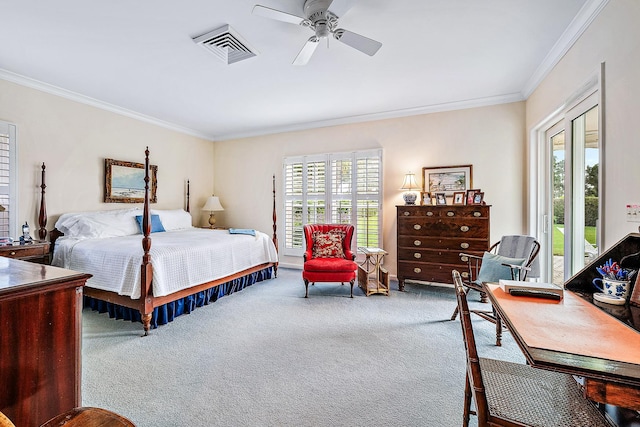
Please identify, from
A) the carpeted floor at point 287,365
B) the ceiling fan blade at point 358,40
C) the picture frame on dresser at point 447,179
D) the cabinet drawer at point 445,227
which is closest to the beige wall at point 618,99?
the carpeted floor at point 287,365

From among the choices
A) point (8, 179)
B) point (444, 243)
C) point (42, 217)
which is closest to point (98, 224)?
point (42, 217)

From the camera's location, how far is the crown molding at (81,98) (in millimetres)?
3391

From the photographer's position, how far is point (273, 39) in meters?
2.63

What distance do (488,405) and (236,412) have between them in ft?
4.47

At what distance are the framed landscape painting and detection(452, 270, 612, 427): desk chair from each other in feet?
16.3

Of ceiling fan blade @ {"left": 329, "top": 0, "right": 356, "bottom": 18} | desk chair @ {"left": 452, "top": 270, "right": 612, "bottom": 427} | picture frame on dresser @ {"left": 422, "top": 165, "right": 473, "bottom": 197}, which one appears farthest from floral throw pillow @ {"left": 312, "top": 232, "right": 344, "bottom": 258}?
desk chair @ {"left": 452, "top": 270, "right": 612, "bottom": 427}

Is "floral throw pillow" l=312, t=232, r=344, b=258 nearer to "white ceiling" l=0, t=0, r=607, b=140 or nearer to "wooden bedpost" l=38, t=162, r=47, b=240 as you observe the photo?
"white ceiling" l=0, t=0, r=607, b=140

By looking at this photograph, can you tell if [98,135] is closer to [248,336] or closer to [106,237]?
[106,237]

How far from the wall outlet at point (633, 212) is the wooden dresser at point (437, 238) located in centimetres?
184

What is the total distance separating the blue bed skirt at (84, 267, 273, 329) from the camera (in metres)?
2.98

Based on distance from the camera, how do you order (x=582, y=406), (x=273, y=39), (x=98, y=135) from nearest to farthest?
1. (x=582, y=406)
2. (x=273, y=39)
3. (x=98, y=135)

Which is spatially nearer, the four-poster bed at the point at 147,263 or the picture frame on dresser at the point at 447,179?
the four-poster bed at the point at 147,263

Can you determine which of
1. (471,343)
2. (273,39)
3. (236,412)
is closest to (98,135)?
(273,39)

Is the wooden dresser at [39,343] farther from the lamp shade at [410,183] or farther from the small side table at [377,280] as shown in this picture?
the lamp shade at [410,183]
